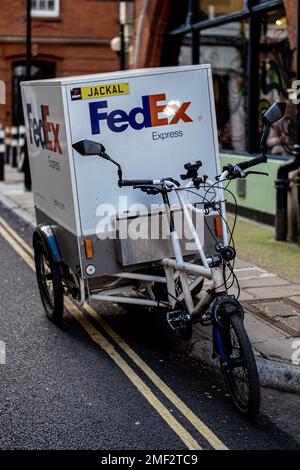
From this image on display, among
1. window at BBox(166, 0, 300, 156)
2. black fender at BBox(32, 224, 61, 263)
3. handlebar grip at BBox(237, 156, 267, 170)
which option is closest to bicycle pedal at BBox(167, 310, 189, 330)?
handlebar grip at BBox(237, 156, 267, 170)

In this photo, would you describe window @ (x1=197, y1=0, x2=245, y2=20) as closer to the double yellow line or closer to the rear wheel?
the rear wheel

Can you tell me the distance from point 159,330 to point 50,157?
1.76 metres

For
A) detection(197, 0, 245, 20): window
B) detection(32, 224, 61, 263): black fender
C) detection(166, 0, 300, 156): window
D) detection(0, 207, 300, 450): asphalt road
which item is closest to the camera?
detection(0, 207, 300, 450): asphalt road

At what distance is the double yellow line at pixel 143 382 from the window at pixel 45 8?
2284cm

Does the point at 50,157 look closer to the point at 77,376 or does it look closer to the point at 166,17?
the point at 77,376

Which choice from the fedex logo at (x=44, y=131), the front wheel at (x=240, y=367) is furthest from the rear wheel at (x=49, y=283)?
the front wheel at (x=240, y=367)

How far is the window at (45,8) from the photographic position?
28953 millimetres

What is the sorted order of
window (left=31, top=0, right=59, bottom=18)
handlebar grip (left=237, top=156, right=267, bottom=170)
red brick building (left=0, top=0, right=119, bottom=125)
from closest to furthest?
handlebar grip (left=237, top=156, right=267, bottom=170), red brick building (left=0, top=0, right=119, bottom=125), window (left=31, top=0, right=59, bottom=18)

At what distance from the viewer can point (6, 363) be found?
5988 millimetres

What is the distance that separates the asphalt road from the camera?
15.0 feet

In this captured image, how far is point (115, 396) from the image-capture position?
5.29 metres

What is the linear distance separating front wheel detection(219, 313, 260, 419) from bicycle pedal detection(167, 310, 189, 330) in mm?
683

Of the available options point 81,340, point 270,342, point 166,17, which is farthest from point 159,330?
point 166,17
